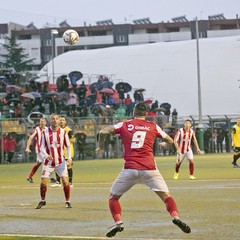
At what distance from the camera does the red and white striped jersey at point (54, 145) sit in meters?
21.8

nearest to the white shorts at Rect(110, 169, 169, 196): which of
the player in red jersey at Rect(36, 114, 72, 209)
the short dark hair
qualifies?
the short dark hair

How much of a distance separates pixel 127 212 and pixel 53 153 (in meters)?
2.87

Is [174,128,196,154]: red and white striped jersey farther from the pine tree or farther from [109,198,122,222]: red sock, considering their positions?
the pine tree

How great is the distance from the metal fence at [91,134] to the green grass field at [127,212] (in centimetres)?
2342

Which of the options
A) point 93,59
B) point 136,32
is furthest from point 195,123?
point 136,32

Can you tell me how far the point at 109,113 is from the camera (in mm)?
62375

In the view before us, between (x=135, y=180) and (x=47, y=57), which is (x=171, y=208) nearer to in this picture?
(x=135, y=180)

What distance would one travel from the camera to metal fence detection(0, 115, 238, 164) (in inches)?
2159

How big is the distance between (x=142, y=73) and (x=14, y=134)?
3601 centimetres

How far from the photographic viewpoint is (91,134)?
188ft

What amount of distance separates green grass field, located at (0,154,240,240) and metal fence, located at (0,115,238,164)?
23423 mm

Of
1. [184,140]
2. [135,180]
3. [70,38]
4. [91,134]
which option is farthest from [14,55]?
[135,180]

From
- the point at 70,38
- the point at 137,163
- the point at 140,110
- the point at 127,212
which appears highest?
the point at 70,38

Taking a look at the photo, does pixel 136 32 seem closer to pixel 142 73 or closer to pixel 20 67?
pixel 20 67
